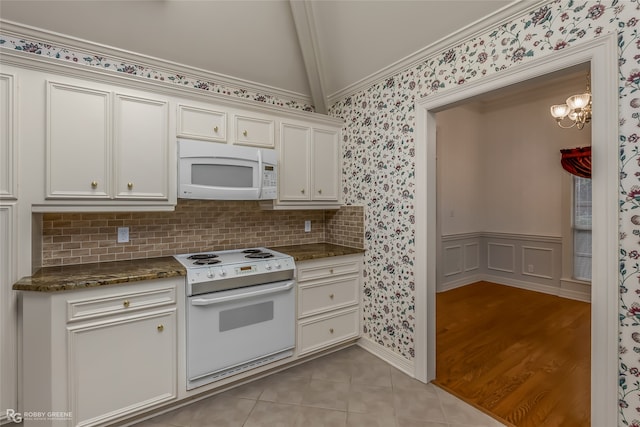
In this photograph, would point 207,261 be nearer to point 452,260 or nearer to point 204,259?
point 204,259

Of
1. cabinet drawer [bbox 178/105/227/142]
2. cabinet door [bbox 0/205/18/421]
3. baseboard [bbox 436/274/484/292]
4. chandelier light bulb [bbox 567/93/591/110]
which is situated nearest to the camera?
cabinet door [bbox 0/205/18/421]

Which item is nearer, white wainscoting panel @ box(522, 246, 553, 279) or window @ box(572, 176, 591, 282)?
window @ box(572, 176, 591, 282)

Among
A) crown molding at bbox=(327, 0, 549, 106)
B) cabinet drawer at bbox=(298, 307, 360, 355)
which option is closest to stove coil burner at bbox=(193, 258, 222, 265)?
cabinet drawer at bbox=(298, 307, 360, 355)

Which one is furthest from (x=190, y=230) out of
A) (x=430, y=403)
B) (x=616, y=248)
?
(x=616, y=248)

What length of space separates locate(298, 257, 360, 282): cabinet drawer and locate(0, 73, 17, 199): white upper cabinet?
1941 mm

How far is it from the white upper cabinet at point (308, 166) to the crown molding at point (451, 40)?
21.8 inches

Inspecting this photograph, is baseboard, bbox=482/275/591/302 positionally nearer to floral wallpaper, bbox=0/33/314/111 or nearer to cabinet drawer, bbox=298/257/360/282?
cabinet drawer, bbox=298/257/360/282

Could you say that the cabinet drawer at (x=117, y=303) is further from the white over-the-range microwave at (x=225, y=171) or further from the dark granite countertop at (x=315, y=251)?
the dark granite countertop at (x=315, y=251)

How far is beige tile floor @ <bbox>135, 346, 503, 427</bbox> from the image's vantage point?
1958 mm

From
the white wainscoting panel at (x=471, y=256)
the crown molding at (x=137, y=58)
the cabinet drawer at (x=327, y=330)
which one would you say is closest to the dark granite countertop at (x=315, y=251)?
the cabinet drawer at (x=327, y=330)

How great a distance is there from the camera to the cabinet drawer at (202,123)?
2334 mm

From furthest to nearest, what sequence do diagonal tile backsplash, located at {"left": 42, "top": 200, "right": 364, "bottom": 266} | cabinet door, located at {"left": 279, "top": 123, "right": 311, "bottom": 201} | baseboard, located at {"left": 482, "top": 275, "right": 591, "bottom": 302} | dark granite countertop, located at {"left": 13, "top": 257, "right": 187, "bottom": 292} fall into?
baseboard, located at {"left": 482, "top": 275, "right": 591, "bottom": 302}
cabinet door, located at {"left": 279, "top": 123, "right": 311, "bottom": 201}
diagonal tile backsplash, located at {"left": 42, "top": 200, "right": 364, "bottom": 266}
dark granite countertop, located at {"left": 13, "top": 257, "right": 187, "bottom": 292}

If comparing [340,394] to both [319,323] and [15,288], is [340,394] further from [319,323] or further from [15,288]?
[15,288]

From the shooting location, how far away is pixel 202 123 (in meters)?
2.41
